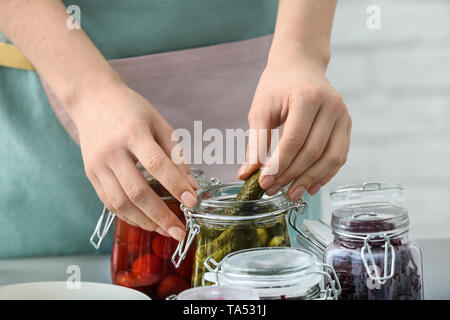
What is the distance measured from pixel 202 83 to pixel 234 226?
1.33ft

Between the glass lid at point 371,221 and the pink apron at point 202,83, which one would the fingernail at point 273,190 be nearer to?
the glass lid at point 371,221

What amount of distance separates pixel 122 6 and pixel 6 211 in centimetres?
38

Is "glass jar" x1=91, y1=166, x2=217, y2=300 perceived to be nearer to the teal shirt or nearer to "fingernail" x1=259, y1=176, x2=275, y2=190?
"fingernail" x1=259, y1=176, x2=275, y2=190

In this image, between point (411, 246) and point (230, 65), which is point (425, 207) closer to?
point (230, 65)

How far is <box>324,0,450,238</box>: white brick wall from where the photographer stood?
1338mm

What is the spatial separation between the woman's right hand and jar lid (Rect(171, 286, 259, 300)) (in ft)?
0.36

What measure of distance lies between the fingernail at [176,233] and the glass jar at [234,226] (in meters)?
0.03

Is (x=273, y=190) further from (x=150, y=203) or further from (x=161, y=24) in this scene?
(x=161, y=24)

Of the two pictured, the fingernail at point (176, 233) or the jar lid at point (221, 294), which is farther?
the fingernail at point (176, 233)

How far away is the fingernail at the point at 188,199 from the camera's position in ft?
1.49

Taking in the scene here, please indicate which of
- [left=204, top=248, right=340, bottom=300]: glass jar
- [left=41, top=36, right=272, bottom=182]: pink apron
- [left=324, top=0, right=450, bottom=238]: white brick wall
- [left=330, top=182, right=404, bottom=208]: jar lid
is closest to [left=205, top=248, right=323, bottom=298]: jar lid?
[left=204, top=248, right=340, bottom=300]: glass jar

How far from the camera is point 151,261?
1.65 feet

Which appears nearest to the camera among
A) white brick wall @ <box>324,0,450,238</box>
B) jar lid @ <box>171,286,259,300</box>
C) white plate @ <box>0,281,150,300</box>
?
jar lid @ <box>171,286,259,300</box>

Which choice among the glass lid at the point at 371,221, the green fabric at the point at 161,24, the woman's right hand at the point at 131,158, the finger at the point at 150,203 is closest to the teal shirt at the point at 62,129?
the green fabric at the point at 161,24
